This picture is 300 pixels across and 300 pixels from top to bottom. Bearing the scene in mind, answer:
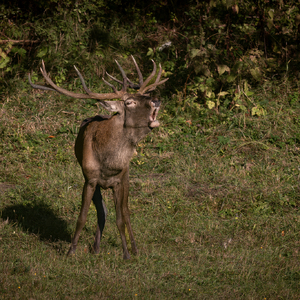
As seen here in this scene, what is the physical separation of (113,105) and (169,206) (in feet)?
7.76

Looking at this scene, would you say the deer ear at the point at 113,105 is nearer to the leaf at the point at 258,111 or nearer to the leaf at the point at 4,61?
the leaf at the point at 258,111

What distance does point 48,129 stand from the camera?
9.16 meters

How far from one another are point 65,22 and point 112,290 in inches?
298

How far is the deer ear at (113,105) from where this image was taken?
4.96m

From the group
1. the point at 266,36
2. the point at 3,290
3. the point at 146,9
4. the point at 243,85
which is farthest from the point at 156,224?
the point at 146,9

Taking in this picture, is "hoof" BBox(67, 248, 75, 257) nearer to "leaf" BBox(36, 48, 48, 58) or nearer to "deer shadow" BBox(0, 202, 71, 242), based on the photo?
"deer shadow" BBox(0, 202, 71, 242)

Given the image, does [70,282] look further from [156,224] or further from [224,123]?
[224,123]

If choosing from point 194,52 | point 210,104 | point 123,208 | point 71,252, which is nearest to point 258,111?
point 210,104

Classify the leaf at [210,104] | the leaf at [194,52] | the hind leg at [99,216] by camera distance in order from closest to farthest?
1. the hind leg at [99,216]
2. the leaf at [194,52]
3. the leaf at [210,104]

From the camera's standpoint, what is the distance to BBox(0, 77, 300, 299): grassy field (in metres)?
4.75

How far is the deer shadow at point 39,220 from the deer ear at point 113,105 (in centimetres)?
191

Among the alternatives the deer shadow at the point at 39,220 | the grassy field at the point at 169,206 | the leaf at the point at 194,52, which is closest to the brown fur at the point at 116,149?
the grassy field at the point at 169,206

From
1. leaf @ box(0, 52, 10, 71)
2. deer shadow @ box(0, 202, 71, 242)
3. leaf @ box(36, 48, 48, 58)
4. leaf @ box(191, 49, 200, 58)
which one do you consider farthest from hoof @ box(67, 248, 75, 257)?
leaf @ box(36, 48, 48, 58)

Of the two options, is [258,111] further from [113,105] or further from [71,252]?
[71,252]
